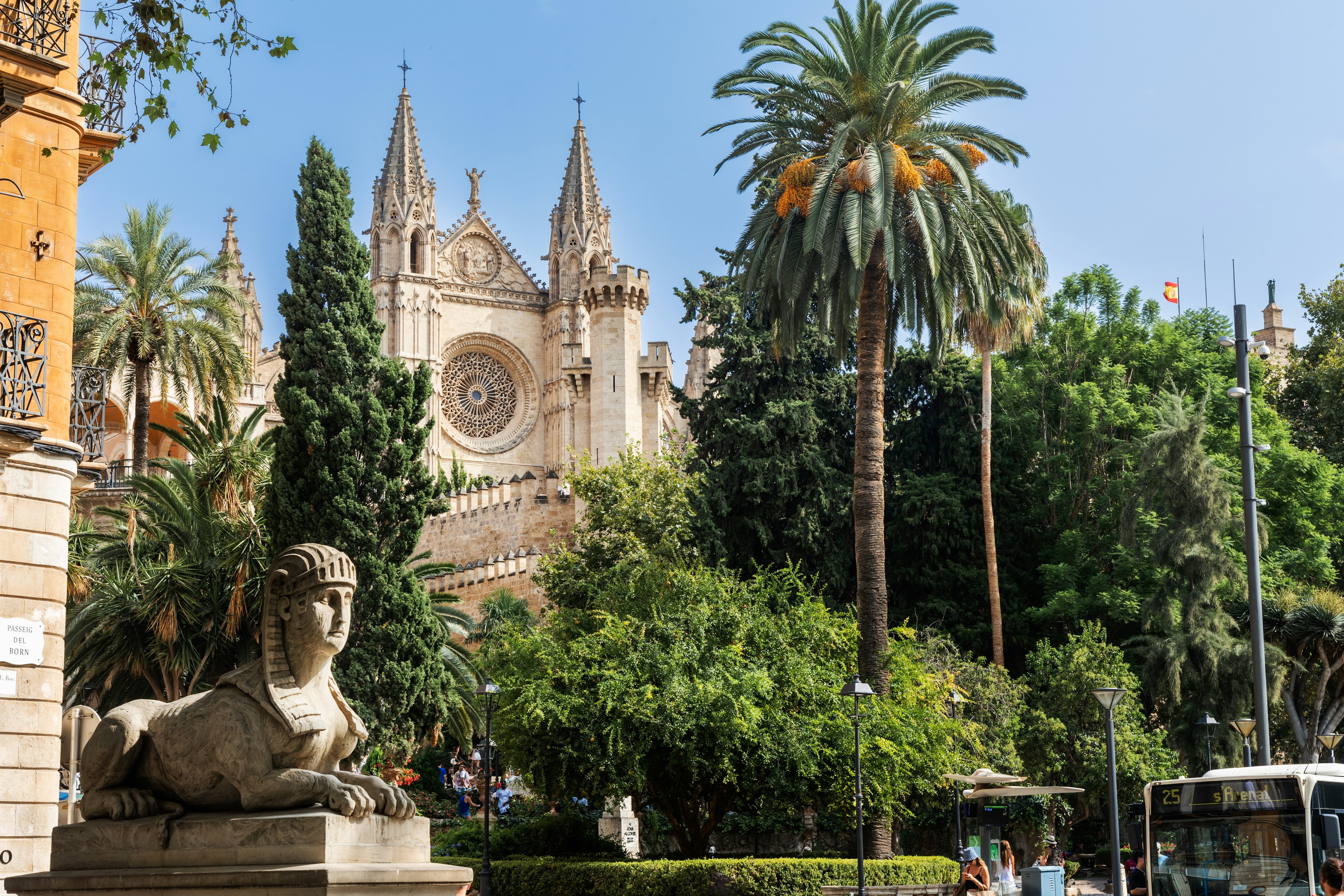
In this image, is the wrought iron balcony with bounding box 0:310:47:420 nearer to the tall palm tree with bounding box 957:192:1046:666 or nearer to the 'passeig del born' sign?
the 'passeig del born' sign

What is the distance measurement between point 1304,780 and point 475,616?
127 ft

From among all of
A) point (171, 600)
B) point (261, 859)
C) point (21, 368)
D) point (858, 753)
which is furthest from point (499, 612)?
point (261, 859)

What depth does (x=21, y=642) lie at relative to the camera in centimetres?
1338

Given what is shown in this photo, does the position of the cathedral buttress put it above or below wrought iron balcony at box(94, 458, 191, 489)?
above

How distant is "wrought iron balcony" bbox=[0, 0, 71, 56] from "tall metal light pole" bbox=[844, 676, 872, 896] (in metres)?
12.0

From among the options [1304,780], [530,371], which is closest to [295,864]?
[1304,780]

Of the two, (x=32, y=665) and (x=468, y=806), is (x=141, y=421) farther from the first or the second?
(x=32, y=665)

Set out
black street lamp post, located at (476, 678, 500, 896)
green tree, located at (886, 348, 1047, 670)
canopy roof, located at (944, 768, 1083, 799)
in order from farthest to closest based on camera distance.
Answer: green tree, located at (886, 348, 1047, 670) → canopy roof, located at (944, 768, 1083, 799) → black street lamp post, located at (476, 678, 500, 896)

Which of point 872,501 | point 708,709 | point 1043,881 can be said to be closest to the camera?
point 708,709

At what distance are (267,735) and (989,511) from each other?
99.6ft

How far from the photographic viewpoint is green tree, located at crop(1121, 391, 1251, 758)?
106 feet

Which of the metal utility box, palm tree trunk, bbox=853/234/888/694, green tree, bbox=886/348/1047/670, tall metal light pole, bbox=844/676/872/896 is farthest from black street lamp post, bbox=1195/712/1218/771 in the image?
tall metal light pole, bbox=844/676/872/896

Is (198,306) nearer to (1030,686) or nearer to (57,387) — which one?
(57,387)

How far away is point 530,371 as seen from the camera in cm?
7644
